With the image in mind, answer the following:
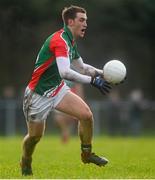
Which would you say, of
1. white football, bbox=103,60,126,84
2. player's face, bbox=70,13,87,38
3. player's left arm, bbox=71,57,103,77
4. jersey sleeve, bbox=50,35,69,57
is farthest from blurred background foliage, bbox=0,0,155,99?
jersey sleeve, bbox=50,35,69,57

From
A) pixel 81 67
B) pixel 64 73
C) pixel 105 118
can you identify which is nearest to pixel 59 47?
pixel 64 73

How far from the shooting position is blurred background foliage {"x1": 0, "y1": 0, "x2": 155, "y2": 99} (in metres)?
40.4

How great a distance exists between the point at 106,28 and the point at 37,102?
30.6m

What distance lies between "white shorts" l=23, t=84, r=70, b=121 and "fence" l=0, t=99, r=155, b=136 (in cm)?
2159

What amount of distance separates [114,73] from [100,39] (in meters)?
31.4

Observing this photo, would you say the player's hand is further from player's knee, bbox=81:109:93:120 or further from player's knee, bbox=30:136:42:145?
player's knee, bbox=30:136:42:145

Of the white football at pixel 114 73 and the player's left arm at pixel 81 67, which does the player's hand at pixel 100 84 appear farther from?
the player's left arm at pixel 81 67

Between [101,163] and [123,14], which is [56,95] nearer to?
[101,163]

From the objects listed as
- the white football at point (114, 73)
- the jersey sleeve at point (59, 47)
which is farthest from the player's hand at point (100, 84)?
the jersey sleeve at point (59, 47)

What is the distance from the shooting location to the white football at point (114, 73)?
11773 mm

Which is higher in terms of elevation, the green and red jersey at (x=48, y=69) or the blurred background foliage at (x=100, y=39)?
the green and red jersey at (x=48, y=69)

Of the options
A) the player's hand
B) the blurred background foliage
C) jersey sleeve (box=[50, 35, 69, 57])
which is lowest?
the blurred background foliage

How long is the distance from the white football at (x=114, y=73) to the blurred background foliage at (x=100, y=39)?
26.6m

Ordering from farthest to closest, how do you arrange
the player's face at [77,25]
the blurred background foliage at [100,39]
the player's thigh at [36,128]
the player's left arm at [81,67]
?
1. the blurred background foliage at [100,39]
2. the player's left arm at [81,67]
3. the player's face at [77,25]
4. the player's thigh at [36,128]
